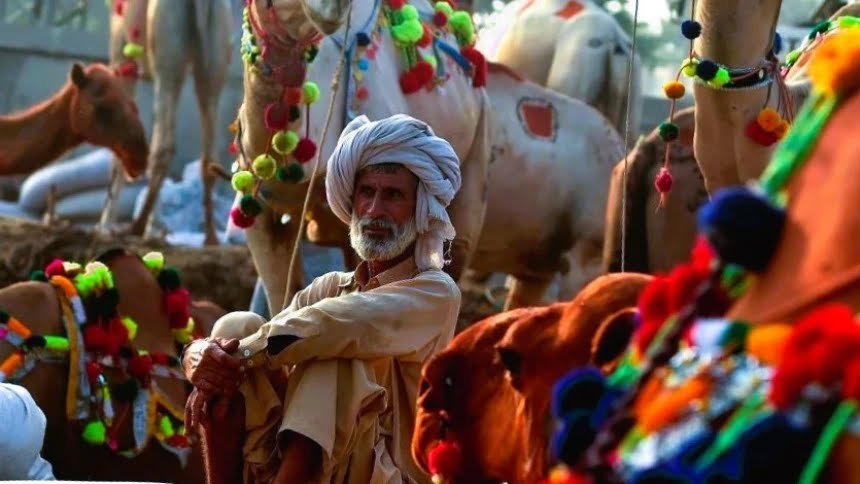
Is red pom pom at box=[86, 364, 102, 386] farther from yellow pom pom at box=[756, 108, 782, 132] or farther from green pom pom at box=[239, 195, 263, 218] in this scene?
yellow pom pom at box=[756, 108, 782, 132]

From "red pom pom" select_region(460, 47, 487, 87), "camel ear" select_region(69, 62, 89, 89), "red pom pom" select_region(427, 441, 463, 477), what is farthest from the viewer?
"camel ear" select_region(69, 62, 89, 89)

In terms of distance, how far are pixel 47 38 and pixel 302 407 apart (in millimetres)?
12522

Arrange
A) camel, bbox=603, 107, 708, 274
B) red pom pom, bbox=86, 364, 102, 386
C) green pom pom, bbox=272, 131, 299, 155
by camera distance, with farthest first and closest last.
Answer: camel, bbox=603, 107, 708, 274
green pom pom, bbox=272, 131, 299, 155
red pom pom, bbox=86, 364, 102, 386

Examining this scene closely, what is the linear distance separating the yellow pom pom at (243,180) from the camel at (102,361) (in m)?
0.54

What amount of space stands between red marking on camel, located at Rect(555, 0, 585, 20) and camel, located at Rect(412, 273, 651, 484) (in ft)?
24.2

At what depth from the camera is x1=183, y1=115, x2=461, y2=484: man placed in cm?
389

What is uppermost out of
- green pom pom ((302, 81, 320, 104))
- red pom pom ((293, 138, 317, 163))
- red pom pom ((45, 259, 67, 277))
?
green pom pom ((302, 81, 320, 104))

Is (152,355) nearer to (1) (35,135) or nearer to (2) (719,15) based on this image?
(2) (719,15)

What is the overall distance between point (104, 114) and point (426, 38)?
285cm

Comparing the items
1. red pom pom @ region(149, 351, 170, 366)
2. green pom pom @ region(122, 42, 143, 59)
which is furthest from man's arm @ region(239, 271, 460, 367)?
green pom pom @ region(122, 42, 143, 59)

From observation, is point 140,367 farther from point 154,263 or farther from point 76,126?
point 76,126

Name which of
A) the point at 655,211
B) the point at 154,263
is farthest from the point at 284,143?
the point at 655,211

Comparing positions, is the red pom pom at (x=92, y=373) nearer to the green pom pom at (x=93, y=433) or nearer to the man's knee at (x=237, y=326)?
the green pom pom at (x=93, y=433)

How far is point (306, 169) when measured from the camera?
21.0ft
